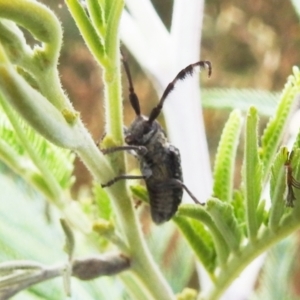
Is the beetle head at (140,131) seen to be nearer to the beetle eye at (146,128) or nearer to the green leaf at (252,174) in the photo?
the beetle eye at (146,128)

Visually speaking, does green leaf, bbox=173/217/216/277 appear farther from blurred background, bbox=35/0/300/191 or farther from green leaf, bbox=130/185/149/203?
blurred background, bbox=35/0/300/191

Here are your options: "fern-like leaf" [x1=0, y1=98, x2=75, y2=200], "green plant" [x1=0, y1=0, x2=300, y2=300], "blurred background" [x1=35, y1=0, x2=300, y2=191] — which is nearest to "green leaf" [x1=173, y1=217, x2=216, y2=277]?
"green plant" [x1=0, y1=0, x2=300, y2=300]

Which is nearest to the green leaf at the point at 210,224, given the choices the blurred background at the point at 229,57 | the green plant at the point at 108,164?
the green plant at the point at 108,164

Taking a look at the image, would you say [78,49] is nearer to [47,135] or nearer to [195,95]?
[195,95]

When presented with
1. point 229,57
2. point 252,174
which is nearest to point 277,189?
point 252,174

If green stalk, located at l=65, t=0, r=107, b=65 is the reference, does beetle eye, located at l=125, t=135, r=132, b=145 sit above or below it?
A: below

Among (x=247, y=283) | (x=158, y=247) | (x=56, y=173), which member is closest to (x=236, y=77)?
(x=158, y=247)

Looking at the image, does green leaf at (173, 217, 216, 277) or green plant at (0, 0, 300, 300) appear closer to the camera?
green plant at (0, 0, 300, 300)

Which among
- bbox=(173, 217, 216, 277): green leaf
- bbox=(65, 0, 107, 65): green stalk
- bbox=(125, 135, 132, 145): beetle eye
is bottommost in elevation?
bbox=(173, 217, 216, 277): green leaf
